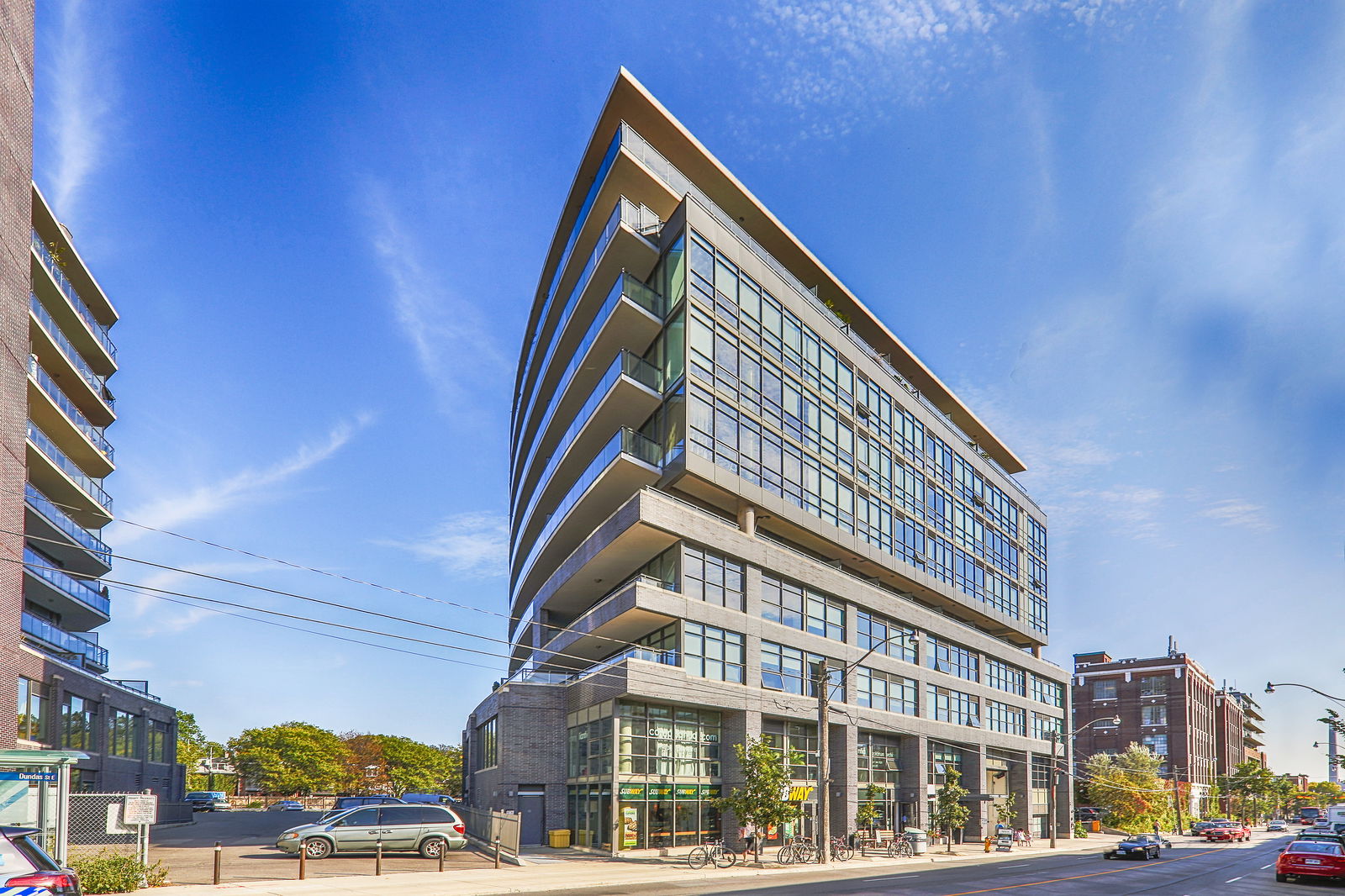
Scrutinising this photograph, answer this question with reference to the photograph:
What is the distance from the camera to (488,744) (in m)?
55.5

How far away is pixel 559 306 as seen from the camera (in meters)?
59.9

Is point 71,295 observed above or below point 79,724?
above

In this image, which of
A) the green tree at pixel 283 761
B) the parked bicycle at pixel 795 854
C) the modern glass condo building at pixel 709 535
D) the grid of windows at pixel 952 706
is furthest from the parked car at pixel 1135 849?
the green tree at pixel 283 761

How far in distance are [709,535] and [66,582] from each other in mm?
37230

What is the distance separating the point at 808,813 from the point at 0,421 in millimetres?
39313

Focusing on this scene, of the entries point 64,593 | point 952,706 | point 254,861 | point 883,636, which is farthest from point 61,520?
point 952,706

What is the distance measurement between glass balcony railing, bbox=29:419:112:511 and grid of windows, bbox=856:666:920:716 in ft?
144

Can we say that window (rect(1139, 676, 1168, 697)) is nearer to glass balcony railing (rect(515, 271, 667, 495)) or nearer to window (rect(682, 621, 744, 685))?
window (rect(682, 621, 744, 685))

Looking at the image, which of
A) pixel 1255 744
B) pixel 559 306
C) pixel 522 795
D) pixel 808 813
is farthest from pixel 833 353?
pixel 1255 744

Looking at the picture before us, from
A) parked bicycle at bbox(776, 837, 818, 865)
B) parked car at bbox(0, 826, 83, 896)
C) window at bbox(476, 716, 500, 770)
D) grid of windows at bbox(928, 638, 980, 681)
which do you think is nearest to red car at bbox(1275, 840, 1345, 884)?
parked bicycle at bbox(776, 837, 818, 865)

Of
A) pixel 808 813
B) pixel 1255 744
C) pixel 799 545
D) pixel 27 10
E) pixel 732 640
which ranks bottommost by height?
pixel 1255 744

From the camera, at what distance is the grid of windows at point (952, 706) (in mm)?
60562

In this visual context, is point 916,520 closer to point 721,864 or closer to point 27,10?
point 721,864

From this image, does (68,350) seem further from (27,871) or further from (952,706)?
(952,706)
